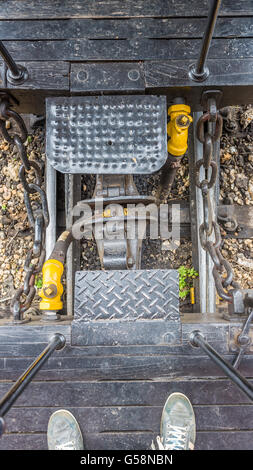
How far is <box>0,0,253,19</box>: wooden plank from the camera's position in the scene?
1848 millimetres

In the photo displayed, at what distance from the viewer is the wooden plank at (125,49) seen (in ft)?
6.01

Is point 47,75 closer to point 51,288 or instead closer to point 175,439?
point 51,288

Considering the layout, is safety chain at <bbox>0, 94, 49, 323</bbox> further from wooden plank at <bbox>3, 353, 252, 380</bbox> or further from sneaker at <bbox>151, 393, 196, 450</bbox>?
sneaker at <bbox>151, 393, 196, 450</bbox>

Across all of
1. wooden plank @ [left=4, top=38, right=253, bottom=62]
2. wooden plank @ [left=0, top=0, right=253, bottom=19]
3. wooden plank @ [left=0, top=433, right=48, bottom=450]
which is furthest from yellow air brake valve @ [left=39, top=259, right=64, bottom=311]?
wooden plank @ [left=0, top=0, right=253, bottom=19]

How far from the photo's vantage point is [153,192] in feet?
9.56

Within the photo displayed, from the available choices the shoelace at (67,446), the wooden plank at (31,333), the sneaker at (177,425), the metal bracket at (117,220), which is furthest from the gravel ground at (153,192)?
the shoelace at (67,446)

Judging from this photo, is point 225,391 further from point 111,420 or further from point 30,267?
point 30,267

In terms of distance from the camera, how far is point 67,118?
1875 mm

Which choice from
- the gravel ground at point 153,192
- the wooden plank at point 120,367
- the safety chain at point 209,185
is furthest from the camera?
the gravel ground at point 153,192

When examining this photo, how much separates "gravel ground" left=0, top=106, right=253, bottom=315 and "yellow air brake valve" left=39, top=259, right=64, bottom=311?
95 cm

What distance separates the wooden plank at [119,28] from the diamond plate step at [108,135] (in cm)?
33

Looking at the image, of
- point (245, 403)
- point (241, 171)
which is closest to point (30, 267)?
point (245, 403)

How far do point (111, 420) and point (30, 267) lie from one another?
92 centimetres

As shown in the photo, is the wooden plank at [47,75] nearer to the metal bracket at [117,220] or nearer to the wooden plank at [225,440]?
the metal bracket at [117,220]
